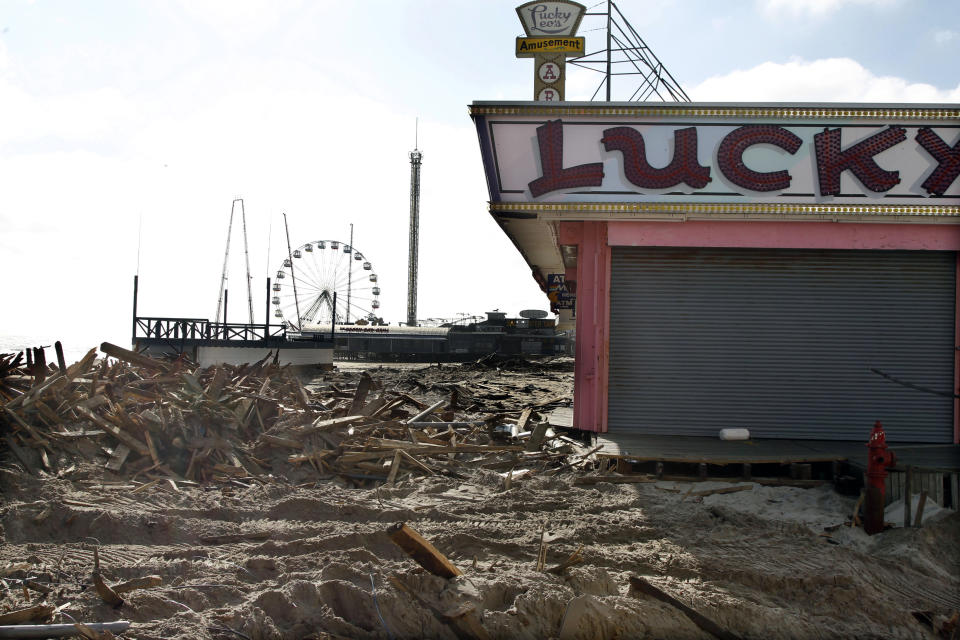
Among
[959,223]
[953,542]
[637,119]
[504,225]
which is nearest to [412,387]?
[504,225]

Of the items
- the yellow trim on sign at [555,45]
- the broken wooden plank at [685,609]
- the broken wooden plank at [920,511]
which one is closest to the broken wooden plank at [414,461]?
the broken wooden plank at [685,609]

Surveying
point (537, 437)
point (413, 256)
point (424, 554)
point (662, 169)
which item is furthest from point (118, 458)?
point (413, 256)

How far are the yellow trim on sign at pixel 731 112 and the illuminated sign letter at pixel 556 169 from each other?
30cm

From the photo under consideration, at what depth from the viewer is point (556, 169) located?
11.2m

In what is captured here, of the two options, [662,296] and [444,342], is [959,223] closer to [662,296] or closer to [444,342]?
[662,296]

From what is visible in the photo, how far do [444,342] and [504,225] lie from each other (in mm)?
35276

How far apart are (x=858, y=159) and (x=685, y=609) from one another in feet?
28.6

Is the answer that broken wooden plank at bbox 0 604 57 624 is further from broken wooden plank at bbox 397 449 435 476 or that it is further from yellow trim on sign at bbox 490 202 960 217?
yellow trim on sign at bbox 490 202 960 217

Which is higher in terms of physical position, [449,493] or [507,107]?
[507,107]

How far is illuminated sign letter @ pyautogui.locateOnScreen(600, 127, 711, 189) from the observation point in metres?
11.1

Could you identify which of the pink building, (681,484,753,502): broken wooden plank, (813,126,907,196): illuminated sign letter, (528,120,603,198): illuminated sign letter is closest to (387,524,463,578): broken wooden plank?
(681,484,753,502): broken wooden plank

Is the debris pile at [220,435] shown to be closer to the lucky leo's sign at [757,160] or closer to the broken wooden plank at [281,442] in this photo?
the broken wooden plank at [281,442]

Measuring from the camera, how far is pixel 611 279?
1168cm

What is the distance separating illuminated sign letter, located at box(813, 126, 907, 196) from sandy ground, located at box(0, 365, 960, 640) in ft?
17.4
